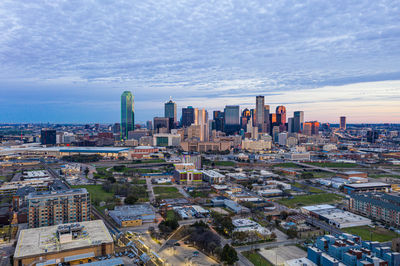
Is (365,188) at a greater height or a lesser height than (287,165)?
greater

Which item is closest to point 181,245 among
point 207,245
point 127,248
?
point 207,245

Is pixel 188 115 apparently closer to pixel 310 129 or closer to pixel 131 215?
pixel 310 129

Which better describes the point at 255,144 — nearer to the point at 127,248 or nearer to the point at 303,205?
the point at 303,205

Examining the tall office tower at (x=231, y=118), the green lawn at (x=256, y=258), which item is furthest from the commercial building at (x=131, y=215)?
the tall office tower at (x=231, y=118)

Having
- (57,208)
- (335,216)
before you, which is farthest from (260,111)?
(57,208)

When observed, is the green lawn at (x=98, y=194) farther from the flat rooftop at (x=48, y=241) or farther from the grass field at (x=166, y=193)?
the flat rooftop at (x=48, y=241)

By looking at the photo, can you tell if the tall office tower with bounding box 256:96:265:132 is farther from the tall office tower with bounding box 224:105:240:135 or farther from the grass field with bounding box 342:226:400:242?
the grass field with bounding box 342:226:400:242
